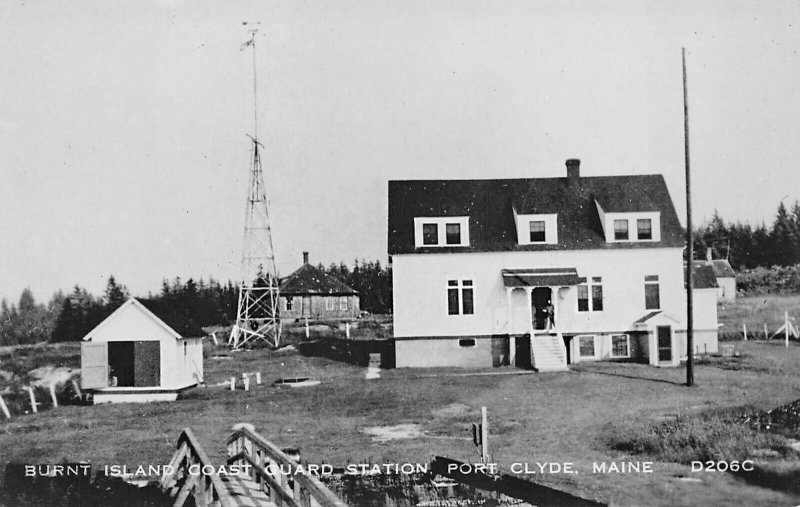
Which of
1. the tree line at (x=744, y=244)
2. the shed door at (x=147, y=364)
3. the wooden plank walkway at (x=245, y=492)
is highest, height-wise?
the tree line at (x=744, y=244)

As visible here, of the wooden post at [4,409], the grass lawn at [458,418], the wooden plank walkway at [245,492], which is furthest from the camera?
the wooden post at [4,409]

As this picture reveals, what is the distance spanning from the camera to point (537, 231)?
25.5 metres

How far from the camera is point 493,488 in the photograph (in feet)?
30.2

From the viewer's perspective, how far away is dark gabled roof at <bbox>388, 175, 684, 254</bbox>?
25.2 m

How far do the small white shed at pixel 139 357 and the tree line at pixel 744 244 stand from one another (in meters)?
21.9

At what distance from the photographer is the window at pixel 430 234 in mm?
25109

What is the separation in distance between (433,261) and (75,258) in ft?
45.6

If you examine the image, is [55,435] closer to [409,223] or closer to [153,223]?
[153,223]

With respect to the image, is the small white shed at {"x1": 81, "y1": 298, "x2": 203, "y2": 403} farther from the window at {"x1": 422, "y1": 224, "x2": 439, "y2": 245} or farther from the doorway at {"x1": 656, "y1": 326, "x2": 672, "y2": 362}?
the doorway at {"x1": 656, "y1": 326, "x2": 672, "y2": 362}

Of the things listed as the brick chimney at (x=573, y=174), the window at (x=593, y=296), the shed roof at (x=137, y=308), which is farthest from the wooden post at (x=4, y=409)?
the brick chimney at (x=573, y=174)

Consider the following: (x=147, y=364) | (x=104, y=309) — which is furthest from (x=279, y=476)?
(x=104, y=309)

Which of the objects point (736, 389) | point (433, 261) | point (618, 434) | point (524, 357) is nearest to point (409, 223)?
point (433, 261)

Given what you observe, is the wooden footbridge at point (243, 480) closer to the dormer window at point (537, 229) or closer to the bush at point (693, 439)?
the bush at point (693, 439)

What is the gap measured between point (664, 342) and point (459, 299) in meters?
7.28
